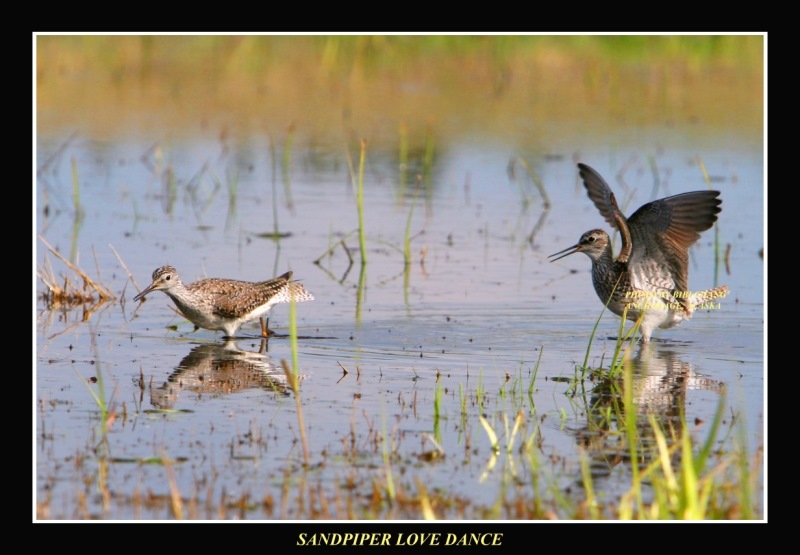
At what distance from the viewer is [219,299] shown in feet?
33.3

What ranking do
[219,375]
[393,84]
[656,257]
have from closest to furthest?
[219,375]
[656,257]
[393,84]

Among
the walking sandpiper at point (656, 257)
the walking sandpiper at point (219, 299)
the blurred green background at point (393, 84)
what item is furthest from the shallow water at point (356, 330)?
the blurred green background at point (393, 84)

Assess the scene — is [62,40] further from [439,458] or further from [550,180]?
[439,458]

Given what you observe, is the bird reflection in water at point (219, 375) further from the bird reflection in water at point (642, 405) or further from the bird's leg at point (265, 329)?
the bird reflection in water at point (642, 405)

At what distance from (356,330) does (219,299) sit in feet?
3.94

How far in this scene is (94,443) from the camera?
22.4 feet

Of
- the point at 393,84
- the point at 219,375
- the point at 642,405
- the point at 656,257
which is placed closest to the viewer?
the point at 642,405

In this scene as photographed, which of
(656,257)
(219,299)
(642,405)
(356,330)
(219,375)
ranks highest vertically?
(656,257)

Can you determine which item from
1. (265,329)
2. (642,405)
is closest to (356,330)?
(265,329)

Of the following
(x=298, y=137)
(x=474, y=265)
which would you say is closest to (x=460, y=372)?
(x=474, y=265)

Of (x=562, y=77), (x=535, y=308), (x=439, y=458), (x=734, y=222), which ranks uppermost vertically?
(x=562, y=77)

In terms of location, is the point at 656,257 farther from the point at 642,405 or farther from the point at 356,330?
the point at 356,330

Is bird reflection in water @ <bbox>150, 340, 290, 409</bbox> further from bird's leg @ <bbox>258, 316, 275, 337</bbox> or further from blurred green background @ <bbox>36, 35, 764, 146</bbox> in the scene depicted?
blurred green background @ <bbox>36, 35, 764, 146</bbox>

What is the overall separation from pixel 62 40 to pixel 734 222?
14.7m
